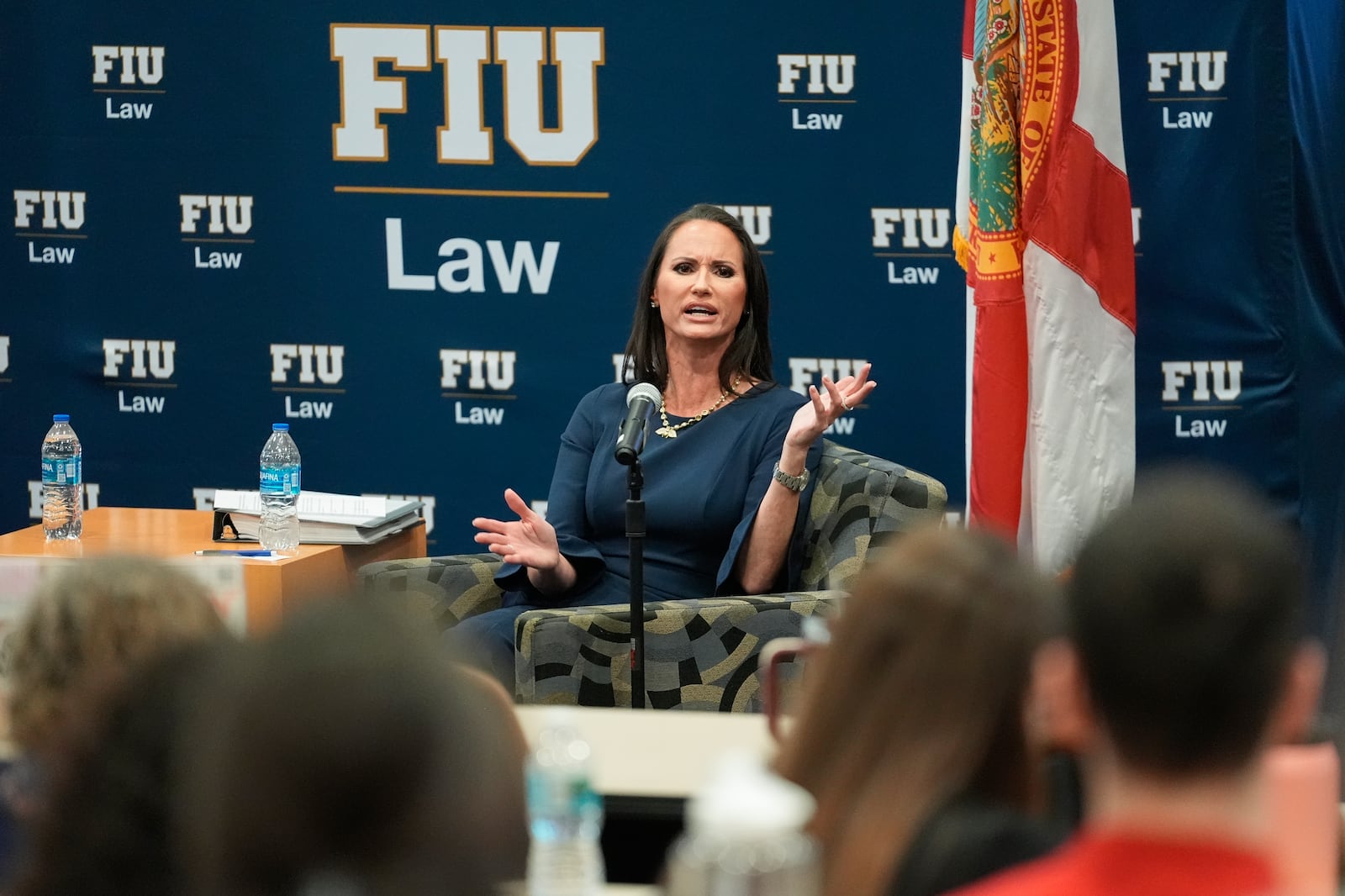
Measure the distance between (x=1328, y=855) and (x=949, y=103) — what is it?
114 inches

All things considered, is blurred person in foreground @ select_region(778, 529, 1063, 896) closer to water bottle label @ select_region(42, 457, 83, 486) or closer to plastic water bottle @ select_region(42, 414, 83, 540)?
plastic water bottle @ select_region(42, 414, 83, 540)

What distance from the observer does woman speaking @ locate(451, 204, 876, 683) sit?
3318mm

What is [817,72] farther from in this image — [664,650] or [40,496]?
[40,496]

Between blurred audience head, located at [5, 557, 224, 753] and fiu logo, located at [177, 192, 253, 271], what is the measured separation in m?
3.31

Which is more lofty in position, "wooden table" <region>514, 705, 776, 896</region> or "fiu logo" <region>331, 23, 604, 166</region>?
"fiu logo" <region>331, 23, 604, 166</region>

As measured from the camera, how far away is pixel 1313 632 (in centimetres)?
401

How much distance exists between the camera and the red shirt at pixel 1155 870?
93cm

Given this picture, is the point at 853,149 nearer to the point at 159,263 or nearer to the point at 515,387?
the point at 515,387

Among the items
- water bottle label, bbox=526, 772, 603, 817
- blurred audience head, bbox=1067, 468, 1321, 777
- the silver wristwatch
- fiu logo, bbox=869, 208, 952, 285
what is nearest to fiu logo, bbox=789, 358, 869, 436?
fiu logo, bbox=869, 208, 952, 285

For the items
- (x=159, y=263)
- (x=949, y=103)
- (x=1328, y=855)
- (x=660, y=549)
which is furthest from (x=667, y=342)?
(x=1328, y=855)

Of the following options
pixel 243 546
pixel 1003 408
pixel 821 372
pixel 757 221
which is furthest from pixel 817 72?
A: pixel 243 546

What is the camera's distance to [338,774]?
2.50 feet

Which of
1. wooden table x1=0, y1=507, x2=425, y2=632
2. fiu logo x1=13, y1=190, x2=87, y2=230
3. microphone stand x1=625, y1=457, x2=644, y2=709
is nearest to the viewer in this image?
microphone stand x1=625, y1=457, x2=644, y2=709

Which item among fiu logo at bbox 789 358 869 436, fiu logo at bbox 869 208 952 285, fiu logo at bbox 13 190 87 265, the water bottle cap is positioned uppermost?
fiu logo at bbox 13 190 87 265
